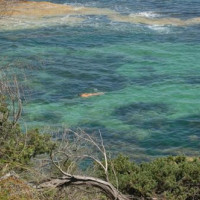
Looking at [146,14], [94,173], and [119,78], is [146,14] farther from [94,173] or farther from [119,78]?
[94,173]

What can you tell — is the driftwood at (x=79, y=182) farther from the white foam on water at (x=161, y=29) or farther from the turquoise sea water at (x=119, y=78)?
the white foam on water at (x=161, y=29)

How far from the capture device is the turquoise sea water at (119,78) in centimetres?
2973

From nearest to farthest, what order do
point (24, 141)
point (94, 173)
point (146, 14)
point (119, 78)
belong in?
point (24, 141), point (94, 173), point (119, 78), point (146, 14)

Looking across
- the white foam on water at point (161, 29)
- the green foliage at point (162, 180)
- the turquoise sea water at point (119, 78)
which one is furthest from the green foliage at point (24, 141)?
the white foam on water at point (161, 29)

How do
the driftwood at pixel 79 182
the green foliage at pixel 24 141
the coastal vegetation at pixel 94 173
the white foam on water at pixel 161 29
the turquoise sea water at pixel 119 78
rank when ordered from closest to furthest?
the driftwood at pixel 79 182 < the coastal vegetation at pixel 94 173 < the green foliage at pixel 24 141 < the turquoise sea water at pixel 119 78 < the white foam on water at pixel 161 29

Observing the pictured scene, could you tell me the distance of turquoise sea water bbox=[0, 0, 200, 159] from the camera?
29.7 meters

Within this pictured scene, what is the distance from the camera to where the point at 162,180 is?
56.4ft

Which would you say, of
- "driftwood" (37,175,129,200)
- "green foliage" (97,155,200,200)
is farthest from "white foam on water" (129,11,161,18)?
"driftwood" (37,175,129,200)

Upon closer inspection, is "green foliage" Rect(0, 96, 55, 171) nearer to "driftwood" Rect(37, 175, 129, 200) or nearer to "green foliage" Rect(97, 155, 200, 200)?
"green foliage" Rect(97, 155, 200, 200)

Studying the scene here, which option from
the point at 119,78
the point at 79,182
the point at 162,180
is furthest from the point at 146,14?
the point at 79,182

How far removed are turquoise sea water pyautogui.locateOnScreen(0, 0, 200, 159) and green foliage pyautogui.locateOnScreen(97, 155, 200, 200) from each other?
28.3 feet

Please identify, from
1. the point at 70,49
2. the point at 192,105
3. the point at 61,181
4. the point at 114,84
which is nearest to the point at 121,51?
the point at 70,49

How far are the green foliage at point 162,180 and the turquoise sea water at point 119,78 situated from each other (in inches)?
340

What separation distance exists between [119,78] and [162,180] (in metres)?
21.6
